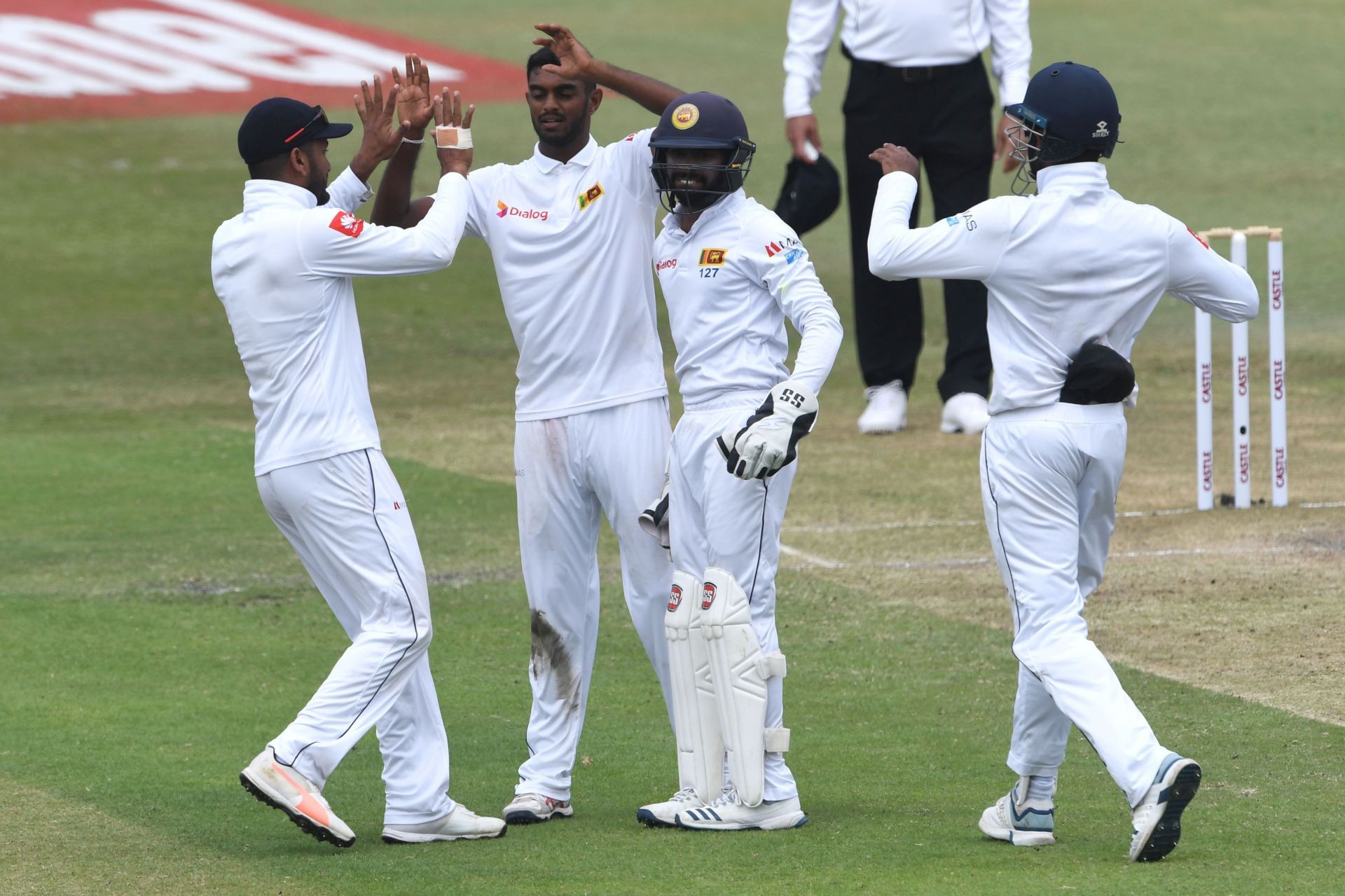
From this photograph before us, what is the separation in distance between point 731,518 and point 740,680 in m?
0.45

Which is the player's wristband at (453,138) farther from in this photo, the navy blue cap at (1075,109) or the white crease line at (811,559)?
the white crease line at (811,559)

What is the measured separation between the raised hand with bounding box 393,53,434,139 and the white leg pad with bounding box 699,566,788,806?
5.37ft

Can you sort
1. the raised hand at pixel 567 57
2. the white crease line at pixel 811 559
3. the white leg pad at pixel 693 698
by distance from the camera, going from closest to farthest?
the white leg pad at pixel 693 698 → the raised hand at pixel 567 57 → the white crease line at pixel 811 559

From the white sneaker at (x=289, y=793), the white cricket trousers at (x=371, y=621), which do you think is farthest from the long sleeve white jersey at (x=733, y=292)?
the white sneaker at (x=289, y=793)

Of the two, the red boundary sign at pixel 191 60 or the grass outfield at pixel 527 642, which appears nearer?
the grass outfield at pixel 527 642

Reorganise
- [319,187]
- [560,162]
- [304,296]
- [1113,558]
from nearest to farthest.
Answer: [304,296] → [319,187] → [560,162] → [1113,558]

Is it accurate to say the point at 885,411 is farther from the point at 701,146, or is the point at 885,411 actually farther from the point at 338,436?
the point at 338,436

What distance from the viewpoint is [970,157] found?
11.4 m

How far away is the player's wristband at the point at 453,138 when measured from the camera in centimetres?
579

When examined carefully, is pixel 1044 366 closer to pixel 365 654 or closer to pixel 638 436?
pixel 638 436

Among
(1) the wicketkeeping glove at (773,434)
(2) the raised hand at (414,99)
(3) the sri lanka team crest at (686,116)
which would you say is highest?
(2) the raised hand at (414,99)

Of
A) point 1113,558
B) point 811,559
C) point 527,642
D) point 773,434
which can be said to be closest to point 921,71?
point 811,559

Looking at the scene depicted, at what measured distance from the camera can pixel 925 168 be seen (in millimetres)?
11727

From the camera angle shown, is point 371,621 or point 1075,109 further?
point 371,621
